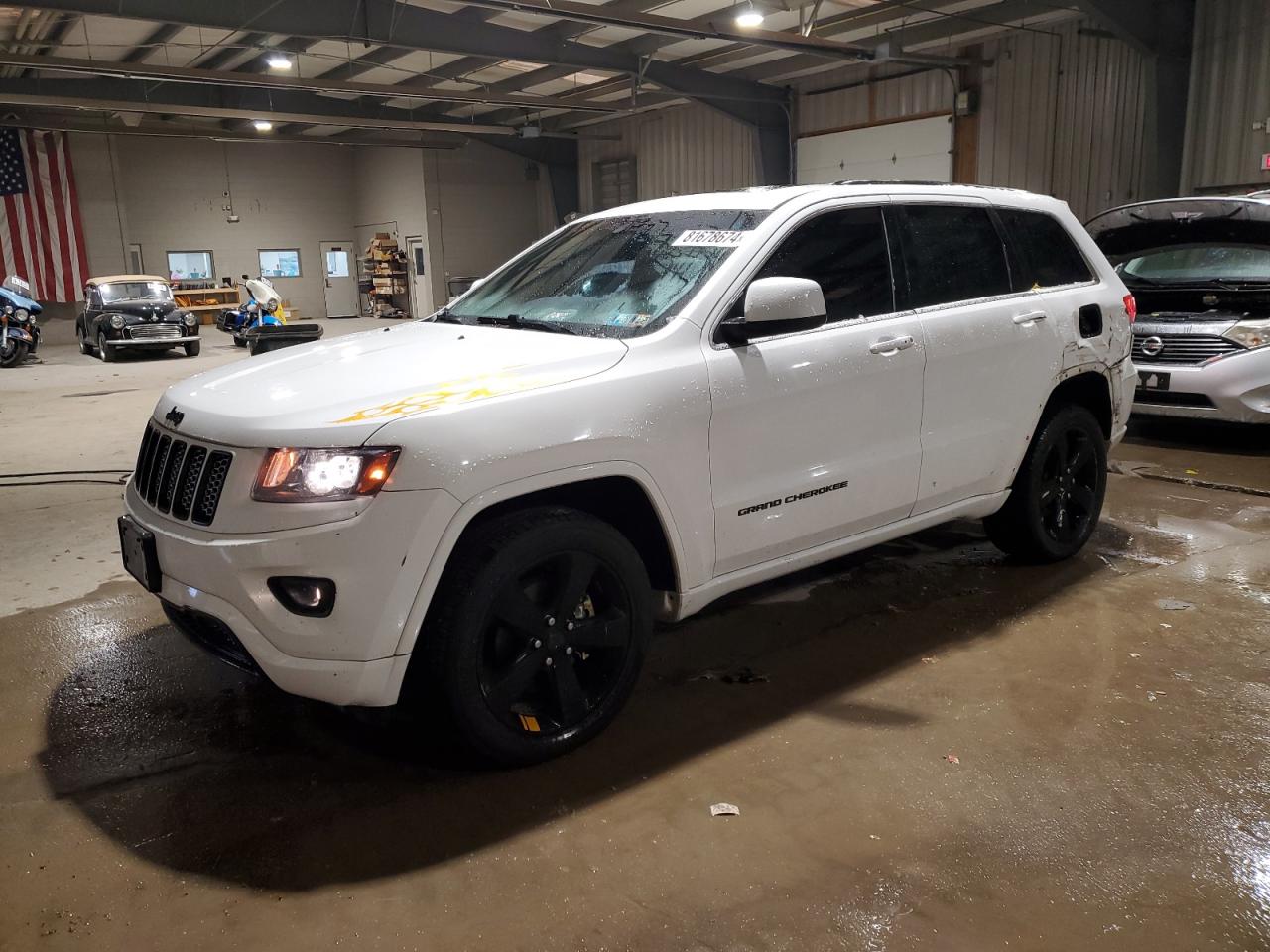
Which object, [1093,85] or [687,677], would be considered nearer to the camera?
[687,677]

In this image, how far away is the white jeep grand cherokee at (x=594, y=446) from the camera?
8.04ft

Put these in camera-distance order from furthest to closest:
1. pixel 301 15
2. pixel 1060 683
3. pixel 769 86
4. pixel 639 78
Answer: pixel 769 86 → pixel 639 78 → pixel 301 15 → pixel 1060 683

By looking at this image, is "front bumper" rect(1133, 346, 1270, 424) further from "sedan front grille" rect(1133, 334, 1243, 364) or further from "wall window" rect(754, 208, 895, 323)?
"wall window" rect(754, 208, 895, 323)

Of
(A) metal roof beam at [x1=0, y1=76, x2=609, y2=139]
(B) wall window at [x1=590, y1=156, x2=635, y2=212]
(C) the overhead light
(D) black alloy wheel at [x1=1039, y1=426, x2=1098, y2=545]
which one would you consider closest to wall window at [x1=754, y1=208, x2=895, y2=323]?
(D) black alloy wheel at [x1=1039, y1=426, x2=1098, y2=545]

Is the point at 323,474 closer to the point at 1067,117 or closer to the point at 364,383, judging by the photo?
the point at 364,383

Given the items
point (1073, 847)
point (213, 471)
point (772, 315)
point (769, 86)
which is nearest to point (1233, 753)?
point (1073, 847)

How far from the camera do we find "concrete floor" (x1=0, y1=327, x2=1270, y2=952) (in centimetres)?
221

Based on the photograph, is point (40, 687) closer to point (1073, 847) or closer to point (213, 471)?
point (213, 471)

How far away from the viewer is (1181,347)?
700cm

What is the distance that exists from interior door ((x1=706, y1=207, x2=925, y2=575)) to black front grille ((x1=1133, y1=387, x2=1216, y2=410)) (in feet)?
13.7

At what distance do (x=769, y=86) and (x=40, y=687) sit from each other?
624 inches

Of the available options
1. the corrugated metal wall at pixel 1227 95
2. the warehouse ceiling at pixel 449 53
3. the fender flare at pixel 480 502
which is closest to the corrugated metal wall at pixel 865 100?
the warehouse ceiling at pixel 449 53

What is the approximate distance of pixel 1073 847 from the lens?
2441 mm

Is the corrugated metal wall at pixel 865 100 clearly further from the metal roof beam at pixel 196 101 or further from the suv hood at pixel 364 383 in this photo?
the suv hood at pixel 364 383
